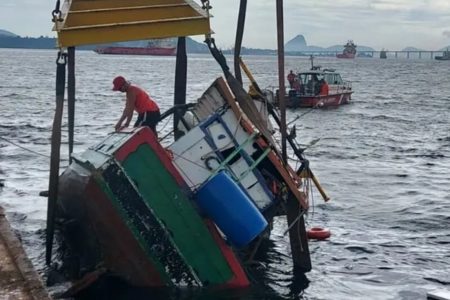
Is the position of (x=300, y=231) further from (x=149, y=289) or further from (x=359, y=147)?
(x=359, y=147)

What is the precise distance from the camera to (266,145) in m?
10.4

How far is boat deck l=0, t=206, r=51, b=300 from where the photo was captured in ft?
24.2

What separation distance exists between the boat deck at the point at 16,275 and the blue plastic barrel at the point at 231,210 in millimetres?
2471

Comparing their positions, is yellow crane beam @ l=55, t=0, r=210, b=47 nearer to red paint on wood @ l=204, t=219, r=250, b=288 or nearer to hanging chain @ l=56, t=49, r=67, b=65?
hanging chain @ l=56, t=49, r=67, b=65

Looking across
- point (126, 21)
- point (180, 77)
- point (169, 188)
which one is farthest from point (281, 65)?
point (180, 77)

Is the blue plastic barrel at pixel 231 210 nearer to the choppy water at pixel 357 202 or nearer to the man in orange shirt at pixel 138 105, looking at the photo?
the choppy water at pixel 357 202

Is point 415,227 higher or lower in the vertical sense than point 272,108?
lower

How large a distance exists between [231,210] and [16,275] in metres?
2.86

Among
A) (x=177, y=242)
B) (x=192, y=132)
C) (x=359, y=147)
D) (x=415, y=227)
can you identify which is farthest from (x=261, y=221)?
(x=359, y=147)

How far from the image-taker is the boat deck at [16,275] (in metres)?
7.38

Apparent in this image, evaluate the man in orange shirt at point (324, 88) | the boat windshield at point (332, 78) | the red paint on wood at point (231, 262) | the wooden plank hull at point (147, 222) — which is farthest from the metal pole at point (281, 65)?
the boat windshield at point (332, 78)

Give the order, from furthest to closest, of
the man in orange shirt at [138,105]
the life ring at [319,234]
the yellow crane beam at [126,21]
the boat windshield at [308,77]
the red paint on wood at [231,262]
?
1. the boat windshield at [308,77]
2. the life ring at [319,234]
3. the man in orange shirt at [138,105]
4. the red paint on wood at [231,262]
5. the yellow crane beam at [126,21]

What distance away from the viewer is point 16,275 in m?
7.93

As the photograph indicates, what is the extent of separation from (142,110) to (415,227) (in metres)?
7.07
